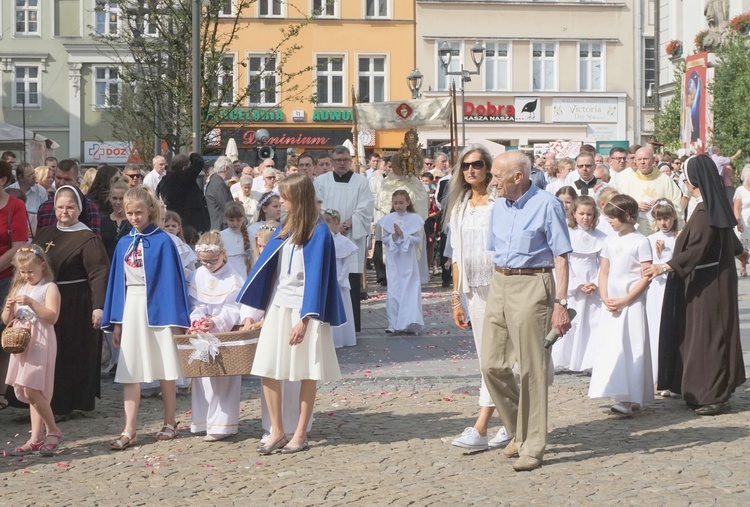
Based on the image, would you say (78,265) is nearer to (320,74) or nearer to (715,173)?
(715,173)

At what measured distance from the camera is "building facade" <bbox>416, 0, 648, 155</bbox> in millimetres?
50500

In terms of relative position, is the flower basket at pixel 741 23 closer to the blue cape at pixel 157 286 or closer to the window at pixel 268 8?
the window at pixel 268 8

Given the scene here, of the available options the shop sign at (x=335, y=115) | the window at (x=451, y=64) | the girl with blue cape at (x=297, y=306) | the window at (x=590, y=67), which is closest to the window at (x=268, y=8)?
the shop sign at (x=335, y=115)

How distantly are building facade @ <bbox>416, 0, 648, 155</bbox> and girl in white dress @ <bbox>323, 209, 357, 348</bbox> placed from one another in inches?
1464

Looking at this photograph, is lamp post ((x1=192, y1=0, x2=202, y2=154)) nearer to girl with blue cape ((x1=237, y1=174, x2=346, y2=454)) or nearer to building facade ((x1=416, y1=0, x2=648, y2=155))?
girl with blue cape ((x1=237, y1=174, x2=346, y2=454))

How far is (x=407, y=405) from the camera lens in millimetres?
9703

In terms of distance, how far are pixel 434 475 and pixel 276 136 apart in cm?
4262

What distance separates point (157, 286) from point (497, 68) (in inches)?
1711

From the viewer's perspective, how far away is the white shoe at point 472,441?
7914 millimetres

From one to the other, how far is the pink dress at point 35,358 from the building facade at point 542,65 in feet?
139

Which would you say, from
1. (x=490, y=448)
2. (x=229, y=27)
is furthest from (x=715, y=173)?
(x=229, y=27)

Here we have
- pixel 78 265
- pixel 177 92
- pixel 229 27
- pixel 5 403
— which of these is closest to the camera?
pixel 78 265

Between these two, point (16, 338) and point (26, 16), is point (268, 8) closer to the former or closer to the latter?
point (26, 16)

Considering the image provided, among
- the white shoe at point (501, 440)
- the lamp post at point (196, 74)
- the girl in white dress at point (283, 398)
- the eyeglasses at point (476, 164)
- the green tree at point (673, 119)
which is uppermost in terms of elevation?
the green tree at point (673, 119)
